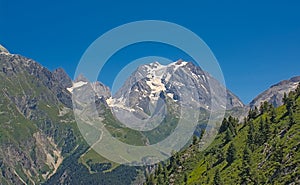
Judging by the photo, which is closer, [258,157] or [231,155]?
[258,157]

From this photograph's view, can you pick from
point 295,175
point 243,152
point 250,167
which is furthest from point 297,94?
point 295,175

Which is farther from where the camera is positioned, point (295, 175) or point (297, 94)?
point (297, 94)

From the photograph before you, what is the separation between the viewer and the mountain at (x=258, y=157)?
126938mm

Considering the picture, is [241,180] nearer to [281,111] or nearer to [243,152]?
[243,152]

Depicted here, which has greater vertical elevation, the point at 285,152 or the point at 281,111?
the point at 281,111

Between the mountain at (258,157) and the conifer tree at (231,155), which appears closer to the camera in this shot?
the mountain at (258,157)

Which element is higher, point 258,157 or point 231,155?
point 231,155

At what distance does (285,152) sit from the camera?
133375mm

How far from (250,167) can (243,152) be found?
62.1ft

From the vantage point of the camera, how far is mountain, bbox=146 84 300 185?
126938mm

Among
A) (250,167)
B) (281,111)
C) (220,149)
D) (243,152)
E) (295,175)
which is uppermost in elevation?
(281,111)

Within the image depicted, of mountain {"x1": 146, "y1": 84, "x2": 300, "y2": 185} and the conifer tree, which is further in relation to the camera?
the conifer tree

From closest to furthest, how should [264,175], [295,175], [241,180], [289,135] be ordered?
[295,175]
[264,175]
[241,180]
[289,135]

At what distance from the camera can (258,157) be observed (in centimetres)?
14888
